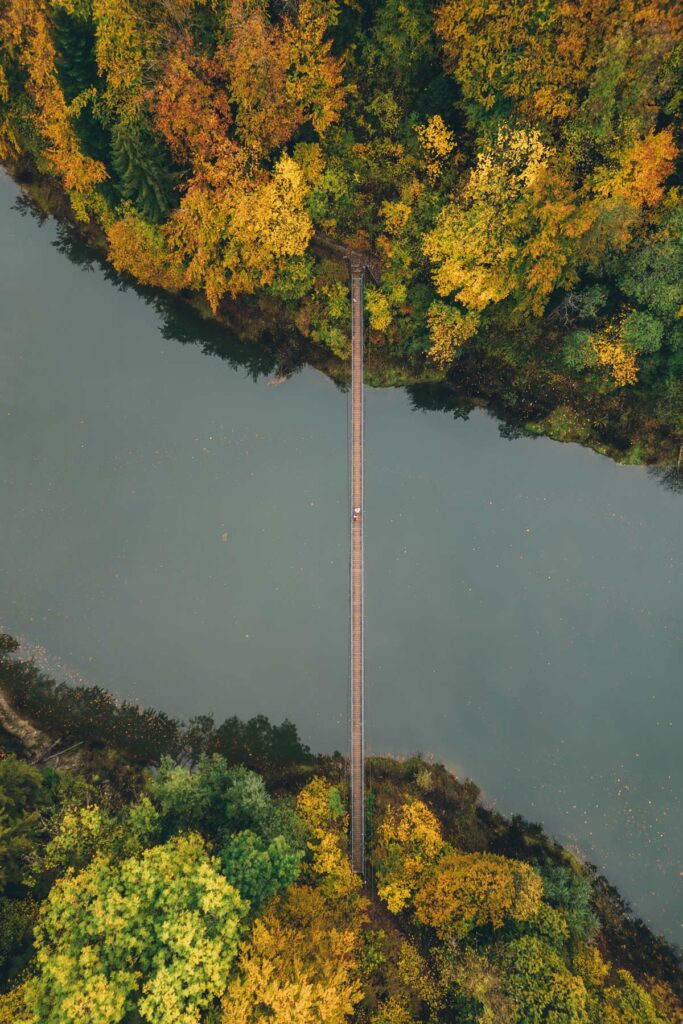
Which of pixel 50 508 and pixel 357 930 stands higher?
pixel 50 508

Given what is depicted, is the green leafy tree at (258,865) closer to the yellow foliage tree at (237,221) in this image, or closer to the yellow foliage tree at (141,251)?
the yellow foliage tree at (237,221)

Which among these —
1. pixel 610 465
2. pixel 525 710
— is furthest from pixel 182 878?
pixel 610 465

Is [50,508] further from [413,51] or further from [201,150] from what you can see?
[413,51]

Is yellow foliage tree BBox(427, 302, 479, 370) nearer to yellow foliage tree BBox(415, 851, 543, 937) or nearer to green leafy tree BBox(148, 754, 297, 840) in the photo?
green leafy tree BBox(148, 754, 297, 840)

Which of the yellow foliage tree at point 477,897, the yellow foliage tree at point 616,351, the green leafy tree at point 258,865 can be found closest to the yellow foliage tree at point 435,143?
the yellow foliage tree at point 616,351

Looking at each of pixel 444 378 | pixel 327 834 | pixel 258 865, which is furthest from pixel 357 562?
A: pixel 258 865

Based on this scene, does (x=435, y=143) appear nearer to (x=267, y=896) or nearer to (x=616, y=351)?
(x=616, y=351)
